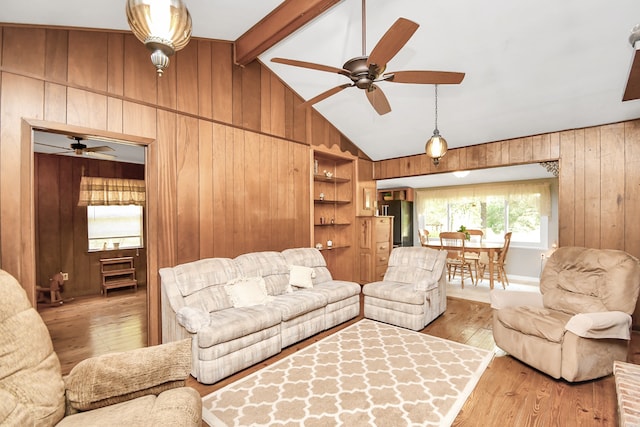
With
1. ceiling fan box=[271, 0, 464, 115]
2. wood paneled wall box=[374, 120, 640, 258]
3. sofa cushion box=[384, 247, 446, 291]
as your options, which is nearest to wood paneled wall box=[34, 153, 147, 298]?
sofa cushion box=[384, 247, 446, 291]

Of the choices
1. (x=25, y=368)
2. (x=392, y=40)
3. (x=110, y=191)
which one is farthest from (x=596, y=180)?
(x=110, y=191)

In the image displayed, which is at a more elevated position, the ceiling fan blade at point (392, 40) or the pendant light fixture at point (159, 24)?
the ceiling fan blade at point (392, 40)

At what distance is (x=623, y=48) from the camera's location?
2713 mm

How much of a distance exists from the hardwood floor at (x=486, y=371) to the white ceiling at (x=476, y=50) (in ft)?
8.81

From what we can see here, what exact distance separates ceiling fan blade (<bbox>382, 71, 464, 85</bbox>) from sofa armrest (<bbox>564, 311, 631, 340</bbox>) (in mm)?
2059

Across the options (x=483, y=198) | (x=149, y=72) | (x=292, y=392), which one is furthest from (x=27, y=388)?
(x=483, y=198)

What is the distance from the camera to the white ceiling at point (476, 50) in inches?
98.0

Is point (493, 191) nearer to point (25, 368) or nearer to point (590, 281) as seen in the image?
point (590, 281)

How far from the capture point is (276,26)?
3049mm

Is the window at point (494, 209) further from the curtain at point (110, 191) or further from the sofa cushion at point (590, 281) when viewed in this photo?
the curtain at point (110, 191)

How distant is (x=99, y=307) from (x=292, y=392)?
12.9 feet

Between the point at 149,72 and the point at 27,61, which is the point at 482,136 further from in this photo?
the point at 27,61

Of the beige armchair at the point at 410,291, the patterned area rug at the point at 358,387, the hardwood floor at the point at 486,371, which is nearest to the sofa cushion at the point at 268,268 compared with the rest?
the hardwood floor at the point at 486,371

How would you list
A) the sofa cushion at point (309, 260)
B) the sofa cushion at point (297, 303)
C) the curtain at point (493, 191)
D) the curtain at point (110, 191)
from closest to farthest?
the sofa cushion at point (297, 303), the sofa cushion at point (309, 260), the curtain at point (110, 191), the curtain at point (493, 191)
